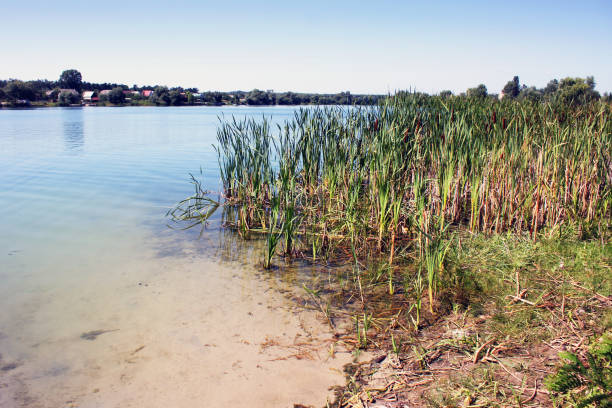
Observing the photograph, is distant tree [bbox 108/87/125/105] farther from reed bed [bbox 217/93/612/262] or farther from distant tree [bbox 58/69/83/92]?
reed bed [bbox 217/93/612/262]

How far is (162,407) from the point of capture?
2.70 m

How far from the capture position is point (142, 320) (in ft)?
12.5

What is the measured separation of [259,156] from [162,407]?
4.07 meters

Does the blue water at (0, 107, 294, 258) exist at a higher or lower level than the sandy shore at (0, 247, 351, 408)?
higher

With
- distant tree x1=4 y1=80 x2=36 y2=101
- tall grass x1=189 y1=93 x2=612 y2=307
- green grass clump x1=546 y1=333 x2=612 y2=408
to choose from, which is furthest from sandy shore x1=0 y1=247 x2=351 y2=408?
distant tree x1=4 y1=80 x2=36 y2=101

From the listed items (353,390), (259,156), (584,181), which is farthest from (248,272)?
(584,181)

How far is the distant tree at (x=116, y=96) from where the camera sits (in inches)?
2931

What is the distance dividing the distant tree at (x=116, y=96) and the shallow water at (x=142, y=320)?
247ft

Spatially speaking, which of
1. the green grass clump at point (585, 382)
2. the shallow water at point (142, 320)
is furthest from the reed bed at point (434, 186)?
the green grass clump at point (585, 382)

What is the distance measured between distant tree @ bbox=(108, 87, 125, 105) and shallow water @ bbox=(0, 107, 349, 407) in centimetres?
7529

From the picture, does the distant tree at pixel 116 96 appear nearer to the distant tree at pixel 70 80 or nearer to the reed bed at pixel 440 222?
the distant tree at pixel 70 80

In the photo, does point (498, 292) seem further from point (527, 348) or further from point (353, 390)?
point (353, 390)

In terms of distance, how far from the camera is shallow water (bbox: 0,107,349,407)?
286 cm

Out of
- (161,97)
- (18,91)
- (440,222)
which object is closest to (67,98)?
(18,91)
